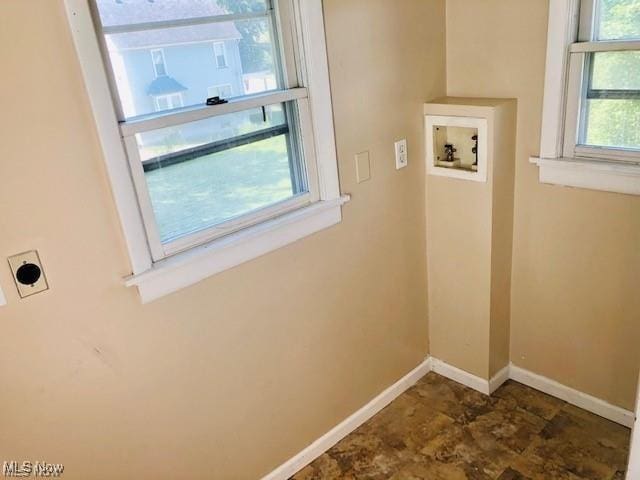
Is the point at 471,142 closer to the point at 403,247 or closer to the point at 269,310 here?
the point at 403,247

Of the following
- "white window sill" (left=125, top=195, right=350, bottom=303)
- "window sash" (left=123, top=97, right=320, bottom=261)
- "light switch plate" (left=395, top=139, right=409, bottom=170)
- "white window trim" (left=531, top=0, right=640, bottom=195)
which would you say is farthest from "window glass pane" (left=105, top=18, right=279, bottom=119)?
"white window trim" (left=531, top=0, right=640, bottom=195)

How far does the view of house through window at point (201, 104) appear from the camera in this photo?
148 centimetres

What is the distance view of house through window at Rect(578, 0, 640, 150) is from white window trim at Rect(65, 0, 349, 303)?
1.03 m

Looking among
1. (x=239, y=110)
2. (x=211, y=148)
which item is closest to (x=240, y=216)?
(x=211, y=148)

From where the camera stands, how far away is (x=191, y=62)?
1592mm

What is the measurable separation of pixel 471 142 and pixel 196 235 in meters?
1.34

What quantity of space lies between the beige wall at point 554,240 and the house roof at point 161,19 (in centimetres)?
114

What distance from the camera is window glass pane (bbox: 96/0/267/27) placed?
55.4 inches

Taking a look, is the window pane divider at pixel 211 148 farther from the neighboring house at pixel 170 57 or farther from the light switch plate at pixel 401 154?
the light switch plate at pixel 401 154

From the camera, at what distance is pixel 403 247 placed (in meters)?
2.46

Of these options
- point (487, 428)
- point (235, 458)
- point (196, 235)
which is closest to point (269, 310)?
point (196, 235)

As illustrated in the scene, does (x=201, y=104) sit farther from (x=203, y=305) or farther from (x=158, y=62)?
(x=203, y=305)

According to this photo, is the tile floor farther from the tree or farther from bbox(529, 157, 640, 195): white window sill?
the tree

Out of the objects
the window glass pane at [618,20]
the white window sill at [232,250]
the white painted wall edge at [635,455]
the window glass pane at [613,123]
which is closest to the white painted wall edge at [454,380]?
the white window sill at [232,250]
